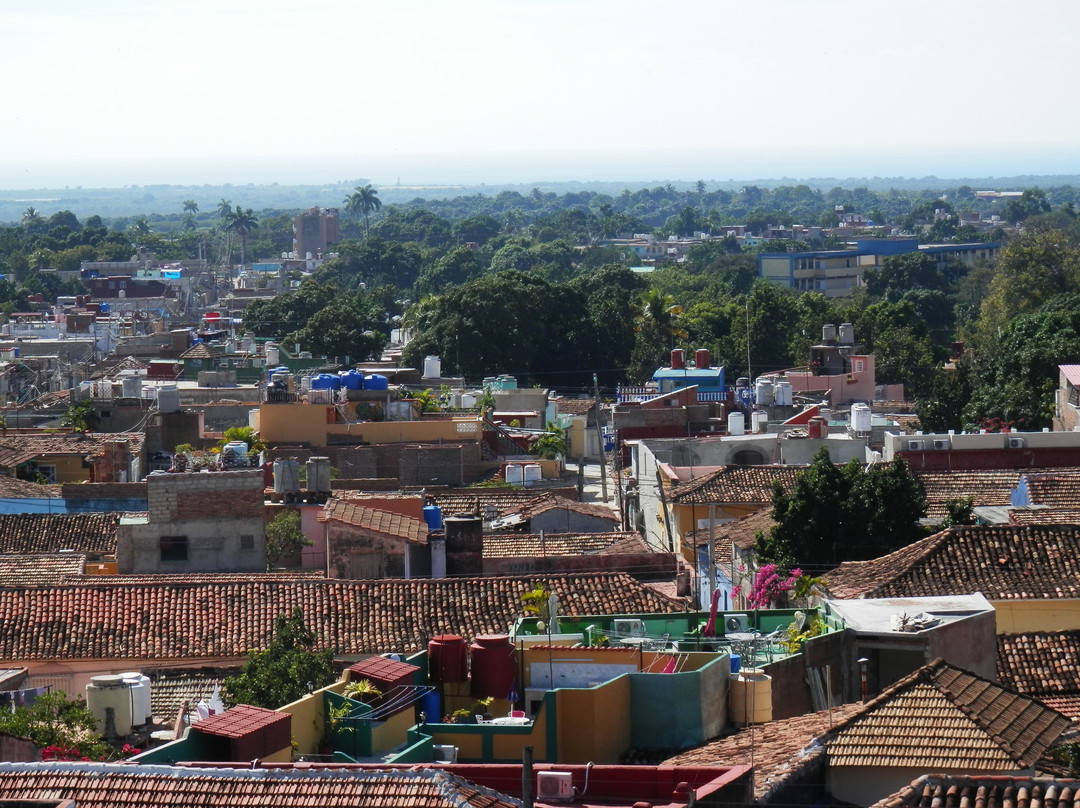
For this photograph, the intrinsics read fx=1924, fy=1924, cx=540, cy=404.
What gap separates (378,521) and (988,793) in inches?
542

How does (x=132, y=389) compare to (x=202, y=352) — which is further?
(x=202, y=352)

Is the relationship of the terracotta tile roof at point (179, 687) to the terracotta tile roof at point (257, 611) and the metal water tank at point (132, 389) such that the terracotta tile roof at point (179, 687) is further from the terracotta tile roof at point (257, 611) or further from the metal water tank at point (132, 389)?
the metal water tank at point (132, 389)

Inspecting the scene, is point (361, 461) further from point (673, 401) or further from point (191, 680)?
point (191, 680)

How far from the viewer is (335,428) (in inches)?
1521

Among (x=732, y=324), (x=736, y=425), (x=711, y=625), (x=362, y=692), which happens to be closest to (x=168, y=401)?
(x=736, y=425)

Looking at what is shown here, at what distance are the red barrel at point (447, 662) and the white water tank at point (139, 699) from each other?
251cm

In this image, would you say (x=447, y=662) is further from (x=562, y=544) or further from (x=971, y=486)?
(x=971, y=486)

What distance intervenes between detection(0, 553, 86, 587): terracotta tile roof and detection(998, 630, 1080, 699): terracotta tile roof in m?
11.7

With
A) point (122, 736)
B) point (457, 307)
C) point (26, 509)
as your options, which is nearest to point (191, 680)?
point (122, 736)

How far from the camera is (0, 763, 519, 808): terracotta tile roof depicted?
434 inches

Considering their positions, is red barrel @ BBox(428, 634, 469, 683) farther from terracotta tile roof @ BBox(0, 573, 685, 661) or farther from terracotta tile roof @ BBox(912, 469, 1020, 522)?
terracotta tile roof @ BBox(912, 469, 1020, 522)

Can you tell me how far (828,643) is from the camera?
16.6 metres

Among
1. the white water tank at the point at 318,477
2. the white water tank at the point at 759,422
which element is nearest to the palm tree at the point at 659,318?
the white water tank at the point at 759,422

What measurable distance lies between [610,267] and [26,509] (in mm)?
52237
